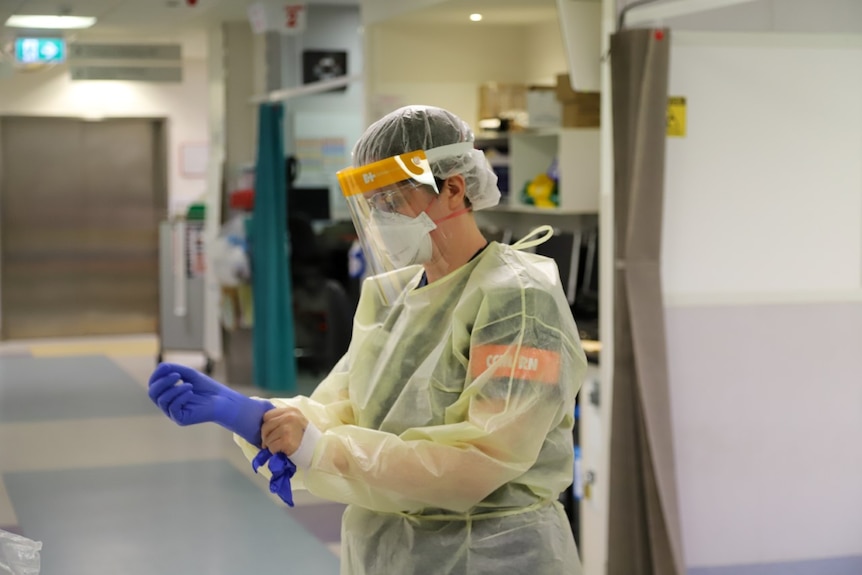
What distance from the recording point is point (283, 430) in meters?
1.70

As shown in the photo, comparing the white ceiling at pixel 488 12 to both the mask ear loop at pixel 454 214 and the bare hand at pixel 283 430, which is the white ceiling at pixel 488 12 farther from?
→ the bare hand at pixel 283 430

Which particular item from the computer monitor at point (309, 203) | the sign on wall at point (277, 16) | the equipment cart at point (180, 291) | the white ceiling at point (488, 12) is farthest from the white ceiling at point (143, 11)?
the white ceiling at point (488, 12)

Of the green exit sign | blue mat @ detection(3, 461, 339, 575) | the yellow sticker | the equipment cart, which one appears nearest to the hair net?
the yellow sticker

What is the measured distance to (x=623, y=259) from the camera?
11.6 ft

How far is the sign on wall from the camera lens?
22.9 ft

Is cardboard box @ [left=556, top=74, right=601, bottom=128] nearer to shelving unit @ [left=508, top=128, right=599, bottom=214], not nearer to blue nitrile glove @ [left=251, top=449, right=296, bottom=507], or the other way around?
shelving unit @ [left=508, top=128, right=599, bottom=214]

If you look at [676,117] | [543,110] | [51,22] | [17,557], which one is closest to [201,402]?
[17,557]

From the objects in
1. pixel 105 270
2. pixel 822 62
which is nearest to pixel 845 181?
pixel 822 62

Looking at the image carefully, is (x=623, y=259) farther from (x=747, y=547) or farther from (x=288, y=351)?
(x=288, y=351)

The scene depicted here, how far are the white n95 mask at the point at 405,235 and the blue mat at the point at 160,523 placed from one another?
2.75 m

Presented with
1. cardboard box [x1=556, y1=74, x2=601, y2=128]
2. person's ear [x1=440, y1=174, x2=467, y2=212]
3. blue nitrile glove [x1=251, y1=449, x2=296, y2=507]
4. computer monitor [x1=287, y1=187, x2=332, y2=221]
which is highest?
cardboard box [x1=556, y1=74, x2=601, y2=128]

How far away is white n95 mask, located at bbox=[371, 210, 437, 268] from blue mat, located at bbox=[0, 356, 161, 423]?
5.79 m

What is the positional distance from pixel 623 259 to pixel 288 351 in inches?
182

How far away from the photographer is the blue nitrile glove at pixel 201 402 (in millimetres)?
1682
